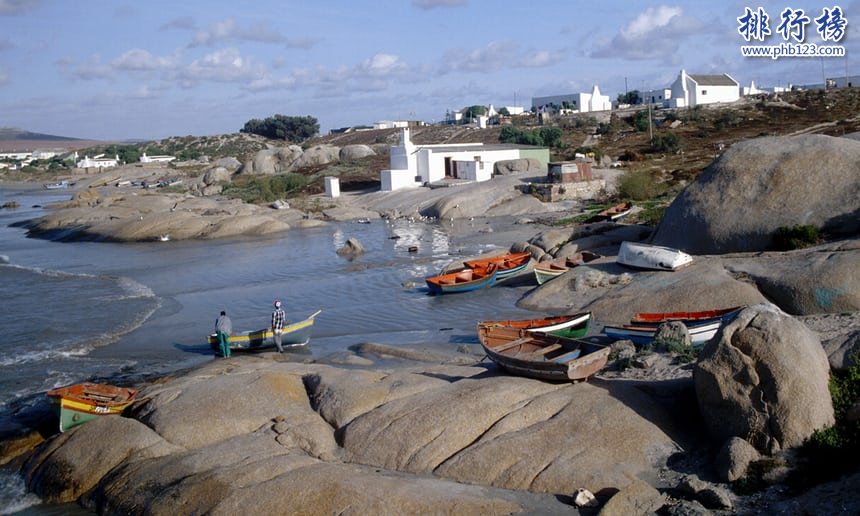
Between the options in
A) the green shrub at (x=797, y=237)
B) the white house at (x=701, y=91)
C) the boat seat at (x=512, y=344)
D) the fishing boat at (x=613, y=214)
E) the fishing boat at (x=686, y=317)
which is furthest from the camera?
the white house at (x=701, y=91)

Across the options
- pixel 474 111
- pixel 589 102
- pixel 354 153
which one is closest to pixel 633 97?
pixel 589 102

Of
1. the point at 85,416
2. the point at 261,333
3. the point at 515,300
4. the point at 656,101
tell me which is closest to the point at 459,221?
the point at 515,300

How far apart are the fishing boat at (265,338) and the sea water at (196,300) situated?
463mm

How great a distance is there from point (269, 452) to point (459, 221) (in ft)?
128

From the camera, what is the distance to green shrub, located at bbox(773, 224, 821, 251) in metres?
24.0

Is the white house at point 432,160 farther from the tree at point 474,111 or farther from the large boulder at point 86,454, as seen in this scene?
the tree at point 474,111

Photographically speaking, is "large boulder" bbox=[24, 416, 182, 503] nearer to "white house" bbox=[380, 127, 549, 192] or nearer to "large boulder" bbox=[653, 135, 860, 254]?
"large boulder" bbox=[653, 135, 860, 254]

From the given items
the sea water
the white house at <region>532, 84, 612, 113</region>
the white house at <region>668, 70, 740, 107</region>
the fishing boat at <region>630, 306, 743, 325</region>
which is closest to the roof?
the white house at <region>668, 70, 740, 107</region>

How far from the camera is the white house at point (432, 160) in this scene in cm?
6334

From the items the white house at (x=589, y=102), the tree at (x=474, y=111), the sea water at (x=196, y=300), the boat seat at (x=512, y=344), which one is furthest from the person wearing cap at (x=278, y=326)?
the tree at (x=474, y=111)

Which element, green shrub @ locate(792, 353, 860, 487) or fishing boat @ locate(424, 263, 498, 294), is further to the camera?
fishing boat @ locate(424, 263, 498, 294)

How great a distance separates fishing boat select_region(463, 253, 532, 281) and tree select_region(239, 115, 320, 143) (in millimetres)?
127251

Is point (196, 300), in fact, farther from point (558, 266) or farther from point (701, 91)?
point (701, 91)

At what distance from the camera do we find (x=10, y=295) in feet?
114
